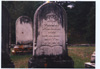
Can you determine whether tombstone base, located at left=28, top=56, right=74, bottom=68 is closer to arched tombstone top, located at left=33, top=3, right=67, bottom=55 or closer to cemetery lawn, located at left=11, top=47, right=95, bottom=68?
arched tombstone top, located at left=33, top=3, right=67, bottom=55

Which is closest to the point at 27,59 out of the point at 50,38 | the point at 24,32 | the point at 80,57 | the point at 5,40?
the point at 24,32

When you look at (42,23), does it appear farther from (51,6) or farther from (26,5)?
(26,5)

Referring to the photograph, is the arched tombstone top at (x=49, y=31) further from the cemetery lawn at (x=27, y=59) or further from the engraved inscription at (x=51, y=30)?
the cemetery lawn at (x=27, y=59)

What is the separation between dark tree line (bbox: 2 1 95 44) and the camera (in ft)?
70.3

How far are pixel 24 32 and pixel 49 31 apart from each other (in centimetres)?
503

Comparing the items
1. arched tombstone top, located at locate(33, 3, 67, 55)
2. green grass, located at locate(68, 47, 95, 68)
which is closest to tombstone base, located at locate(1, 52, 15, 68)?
arched tombstone top, located at locate(33, 3, 67, 55)

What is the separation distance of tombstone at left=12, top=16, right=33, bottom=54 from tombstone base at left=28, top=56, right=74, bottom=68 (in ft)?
15.5

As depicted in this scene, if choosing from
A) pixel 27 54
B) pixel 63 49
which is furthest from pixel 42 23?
pixel 27 54

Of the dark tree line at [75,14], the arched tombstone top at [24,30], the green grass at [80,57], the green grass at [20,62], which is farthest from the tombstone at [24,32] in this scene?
the dark tree line at [75,14]

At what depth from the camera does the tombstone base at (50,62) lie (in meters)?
6.04

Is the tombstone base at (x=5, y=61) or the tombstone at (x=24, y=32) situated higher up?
the tombstone at (x=24, y=32)

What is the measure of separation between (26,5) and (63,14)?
16.0 metres

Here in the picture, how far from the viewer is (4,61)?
5625 mm

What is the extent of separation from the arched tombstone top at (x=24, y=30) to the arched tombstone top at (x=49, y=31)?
4.86 meters
